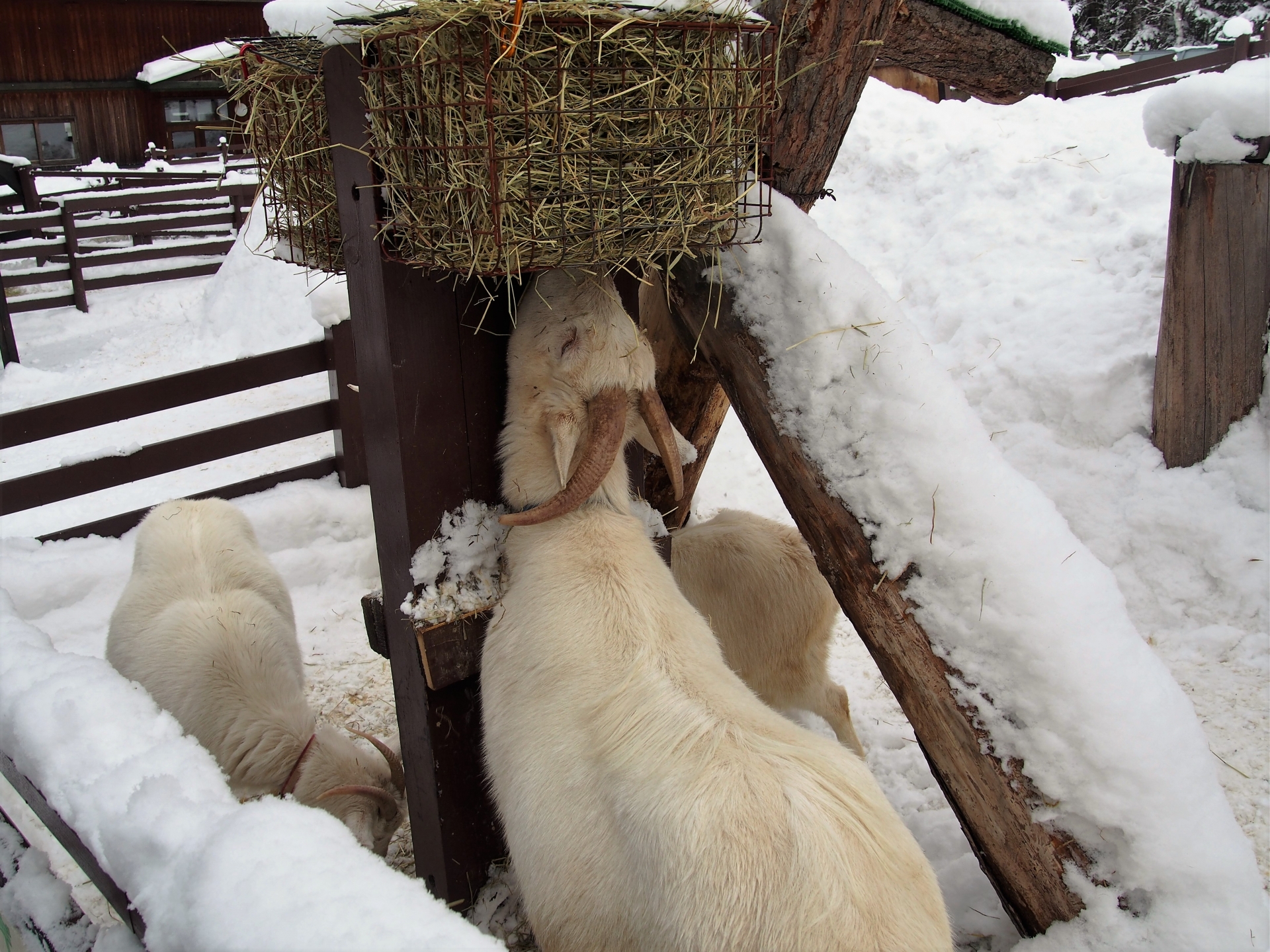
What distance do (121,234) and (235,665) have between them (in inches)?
498

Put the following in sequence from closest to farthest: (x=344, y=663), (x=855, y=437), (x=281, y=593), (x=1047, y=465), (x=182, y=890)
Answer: (x=182, y=890), (x=855, y=437), (x=281, y=593), (x=344, y=663), (x=1047, y=465)

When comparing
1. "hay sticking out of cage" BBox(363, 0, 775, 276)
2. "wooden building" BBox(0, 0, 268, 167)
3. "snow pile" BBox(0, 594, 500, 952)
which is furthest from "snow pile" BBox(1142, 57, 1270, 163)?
"wooden building" BBox(0, 0, 268, 167)

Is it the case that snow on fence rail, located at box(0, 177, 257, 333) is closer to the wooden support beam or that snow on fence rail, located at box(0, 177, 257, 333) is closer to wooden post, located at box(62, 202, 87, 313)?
wooden post, located at box(62, 202, 87, 313)

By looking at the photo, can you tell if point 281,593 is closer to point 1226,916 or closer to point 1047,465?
point 1226,916

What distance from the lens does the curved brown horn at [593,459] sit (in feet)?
8.45

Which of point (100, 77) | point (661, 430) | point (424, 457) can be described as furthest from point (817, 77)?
point (100, 77)

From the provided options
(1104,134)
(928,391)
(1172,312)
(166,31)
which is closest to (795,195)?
(928,391)

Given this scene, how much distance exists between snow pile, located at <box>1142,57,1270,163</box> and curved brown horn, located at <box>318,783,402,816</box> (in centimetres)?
556

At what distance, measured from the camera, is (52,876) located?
1.87 metres

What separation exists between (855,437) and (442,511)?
1.31m

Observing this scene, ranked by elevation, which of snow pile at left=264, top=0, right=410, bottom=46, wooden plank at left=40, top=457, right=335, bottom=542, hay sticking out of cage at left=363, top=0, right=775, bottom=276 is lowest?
wooden plank at left=40, top=457, right=335, bottom=542

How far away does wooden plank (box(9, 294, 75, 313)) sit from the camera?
39.4ft

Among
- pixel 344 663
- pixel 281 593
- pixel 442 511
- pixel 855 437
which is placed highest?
pixel 855 437

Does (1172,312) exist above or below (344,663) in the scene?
above
